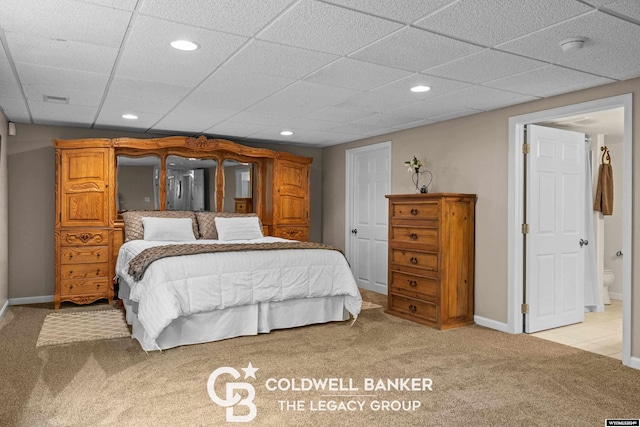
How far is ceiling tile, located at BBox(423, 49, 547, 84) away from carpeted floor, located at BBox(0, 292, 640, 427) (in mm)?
2160

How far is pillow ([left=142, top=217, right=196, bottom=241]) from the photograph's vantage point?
537 centimetres

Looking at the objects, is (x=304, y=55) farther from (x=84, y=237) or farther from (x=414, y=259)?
(x=84, y=237)

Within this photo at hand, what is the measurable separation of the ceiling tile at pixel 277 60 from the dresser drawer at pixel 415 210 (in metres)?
1.96

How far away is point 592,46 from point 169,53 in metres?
2.59

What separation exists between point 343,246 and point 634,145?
172 inches

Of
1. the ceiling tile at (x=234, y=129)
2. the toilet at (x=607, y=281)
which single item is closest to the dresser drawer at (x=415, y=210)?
the ceiling tile at (x=234, y=129)

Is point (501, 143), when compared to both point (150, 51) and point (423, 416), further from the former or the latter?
point (150, 51)

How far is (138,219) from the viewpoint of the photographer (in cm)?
555

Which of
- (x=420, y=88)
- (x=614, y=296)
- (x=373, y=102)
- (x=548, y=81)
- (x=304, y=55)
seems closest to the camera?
(x=304, y=55)

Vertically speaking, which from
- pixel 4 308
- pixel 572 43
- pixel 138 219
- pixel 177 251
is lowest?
pixel 4 308

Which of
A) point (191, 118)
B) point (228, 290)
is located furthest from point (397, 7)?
point (191, 118)

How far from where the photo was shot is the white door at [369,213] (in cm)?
639

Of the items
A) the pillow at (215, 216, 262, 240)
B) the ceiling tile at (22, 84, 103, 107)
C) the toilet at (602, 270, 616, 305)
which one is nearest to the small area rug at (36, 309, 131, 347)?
the pillow at (215, 216, 262, 240)

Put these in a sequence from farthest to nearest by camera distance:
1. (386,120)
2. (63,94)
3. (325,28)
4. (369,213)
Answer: (369,213), (386,120), (63,94), (325,28)
